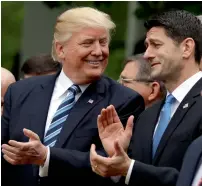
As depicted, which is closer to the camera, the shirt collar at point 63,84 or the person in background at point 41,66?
the shirt collar at point 63,84

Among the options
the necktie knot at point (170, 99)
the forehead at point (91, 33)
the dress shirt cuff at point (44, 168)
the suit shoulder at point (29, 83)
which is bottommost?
the dress shirt cuff at point (44, 168)

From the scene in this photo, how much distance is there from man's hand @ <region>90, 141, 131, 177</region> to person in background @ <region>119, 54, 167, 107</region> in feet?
7.77

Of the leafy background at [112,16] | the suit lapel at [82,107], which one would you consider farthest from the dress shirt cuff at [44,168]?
the leafy background at [112,16]

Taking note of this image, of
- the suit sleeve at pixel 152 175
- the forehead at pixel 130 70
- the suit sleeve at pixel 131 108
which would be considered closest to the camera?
the suit sleeve at pixel 152 175

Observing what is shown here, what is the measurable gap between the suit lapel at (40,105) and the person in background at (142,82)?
1.43m

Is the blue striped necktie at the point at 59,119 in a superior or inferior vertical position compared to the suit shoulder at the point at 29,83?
inferior

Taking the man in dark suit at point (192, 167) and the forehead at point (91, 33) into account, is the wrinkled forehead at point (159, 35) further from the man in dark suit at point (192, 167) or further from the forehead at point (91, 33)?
the man in dark suit at point (192, 167)

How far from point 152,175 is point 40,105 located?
1.27 metres

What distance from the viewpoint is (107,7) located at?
44.7 feet

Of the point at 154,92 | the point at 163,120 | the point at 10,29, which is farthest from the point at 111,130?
the point at 10,29

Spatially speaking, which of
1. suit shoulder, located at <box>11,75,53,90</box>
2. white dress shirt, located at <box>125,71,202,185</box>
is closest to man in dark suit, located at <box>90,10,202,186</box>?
white dress shirt, located at <box>125,71,202,185</box>

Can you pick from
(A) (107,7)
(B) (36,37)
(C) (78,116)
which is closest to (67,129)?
(C) (78,116)

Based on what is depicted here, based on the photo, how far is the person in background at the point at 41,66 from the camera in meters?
10.4

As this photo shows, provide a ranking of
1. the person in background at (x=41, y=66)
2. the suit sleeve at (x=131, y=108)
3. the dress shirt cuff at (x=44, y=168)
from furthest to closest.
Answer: the person in background at (x=41, y=66)
the suit sleeve at (x=131, y=108)
the dress shirt cuff at (x=44, y=168)
